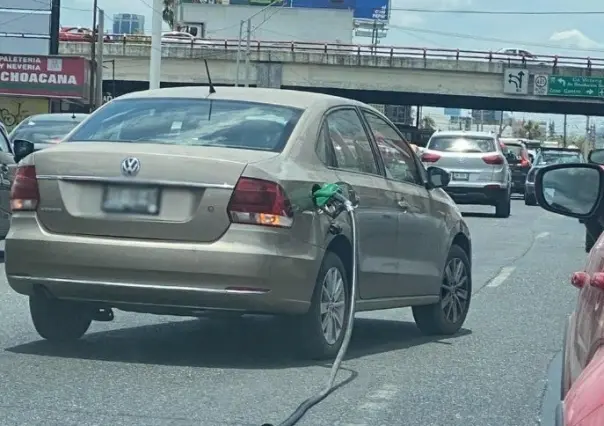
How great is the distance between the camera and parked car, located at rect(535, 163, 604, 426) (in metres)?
2.57

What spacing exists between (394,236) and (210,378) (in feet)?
6.16

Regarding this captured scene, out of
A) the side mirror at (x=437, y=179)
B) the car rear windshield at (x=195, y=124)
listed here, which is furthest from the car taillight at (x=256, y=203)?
the side mirror at (x=437, y=179)

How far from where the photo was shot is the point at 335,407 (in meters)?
6.41

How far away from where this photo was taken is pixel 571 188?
13.7ft

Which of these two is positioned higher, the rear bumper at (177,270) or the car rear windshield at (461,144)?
the car rear windshield at (461,144)

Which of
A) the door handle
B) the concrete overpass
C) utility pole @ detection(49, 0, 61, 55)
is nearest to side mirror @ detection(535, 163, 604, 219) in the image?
the door handle

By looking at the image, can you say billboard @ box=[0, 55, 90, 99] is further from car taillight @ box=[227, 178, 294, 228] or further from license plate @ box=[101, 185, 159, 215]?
car taillight @ box=[227, 178, 294, 228]

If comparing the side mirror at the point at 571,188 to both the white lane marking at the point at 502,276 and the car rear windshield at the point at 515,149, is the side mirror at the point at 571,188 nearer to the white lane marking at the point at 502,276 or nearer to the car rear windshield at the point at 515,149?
the white lane marking at the point at 502,276

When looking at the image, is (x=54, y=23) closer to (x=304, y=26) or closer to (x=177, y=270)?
A: (x=177, y=270)

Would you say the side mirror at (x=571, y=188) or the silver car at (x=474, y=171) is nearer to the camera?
the side mirror at (x=571, y=188)

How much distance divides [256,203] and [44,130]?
1313cm

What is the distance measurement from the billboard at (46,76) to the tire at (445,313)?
135 feet

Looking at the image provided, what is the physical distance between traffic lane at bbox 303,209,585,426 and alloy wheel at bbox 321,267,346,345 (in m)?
0.25

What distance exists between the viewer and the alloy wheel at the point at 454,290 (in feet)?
30.0
